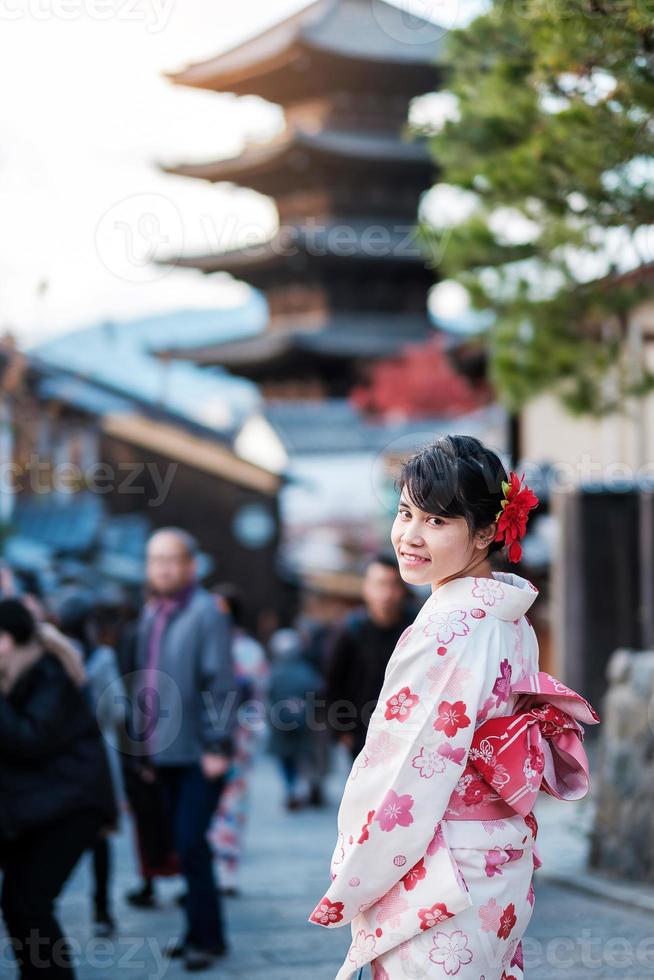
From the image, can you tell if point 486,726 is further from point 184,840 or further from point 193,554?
point 193,554

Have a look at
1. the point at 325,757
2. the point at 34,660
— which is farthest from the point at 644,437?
the point at 34,660

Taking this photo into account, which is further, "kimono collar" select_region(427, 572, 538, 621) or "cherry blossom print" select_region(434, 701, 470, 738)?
"kimono collar" select_region(427, 572, 538, 621)

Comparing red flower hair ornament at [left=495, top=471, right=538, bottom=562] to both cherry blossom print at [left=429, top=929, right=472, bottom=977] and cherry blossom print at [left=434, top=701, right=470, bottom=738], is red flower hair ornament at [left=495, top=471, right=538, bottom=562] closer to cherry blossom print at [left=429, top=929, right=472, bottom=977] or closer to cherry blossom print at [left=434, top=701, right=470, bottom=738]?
cherry blossom print at [left=434, top=701, right=470, bottom=738]

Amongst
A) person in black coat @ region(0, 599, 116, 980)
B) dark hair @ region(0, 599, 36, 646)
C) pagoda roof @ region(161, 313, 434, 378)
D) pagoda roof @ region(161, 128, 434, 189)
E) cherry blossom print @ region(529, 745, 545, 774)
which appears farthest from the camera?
pagoda roof @ region(161, 313, 434, 378)

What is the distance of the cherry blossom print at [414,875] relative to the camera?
102 inches

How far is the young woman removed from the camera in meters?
2.56

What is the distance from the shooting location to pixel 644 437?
13047mm

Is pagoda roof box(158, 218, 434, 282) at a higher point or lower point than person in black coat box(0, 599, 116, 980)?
higher

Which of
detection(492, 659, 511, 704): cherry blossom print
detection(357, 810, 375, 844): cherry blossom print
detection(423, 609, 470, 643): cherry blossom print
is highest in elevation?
detection(423, 609, 470, 643): cherry blossom print

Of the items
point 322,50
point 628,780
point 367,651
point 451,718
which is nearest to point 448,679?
point 451,718

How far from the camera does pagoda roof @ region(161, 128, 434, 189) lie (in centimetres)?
2830

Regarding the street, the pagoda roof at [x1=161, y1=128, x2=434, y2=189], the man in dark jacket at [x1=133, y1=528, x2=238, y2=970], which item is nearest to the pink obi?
the street

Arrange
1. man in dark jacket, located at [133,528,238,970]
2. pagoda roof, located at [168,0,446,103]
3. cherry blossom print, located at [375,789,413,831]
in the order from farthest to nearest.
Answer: pagoda roof, located at [168,0,446,103] < man in dark jacket, located at [133,528,238,970] < cherry blossom print, located at [375,789,413,831]

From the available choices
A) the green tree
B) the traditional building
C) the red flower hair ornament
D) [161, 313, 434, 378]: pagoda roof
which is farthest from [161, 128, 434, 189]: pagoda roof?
the red flower hair ornament
